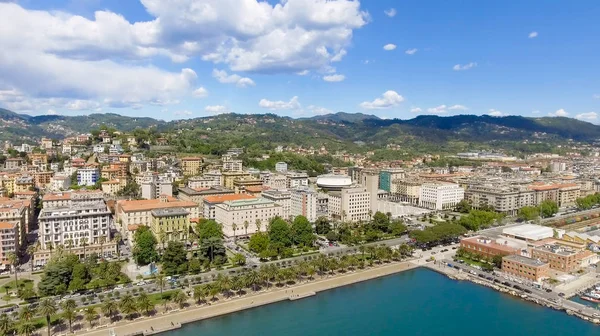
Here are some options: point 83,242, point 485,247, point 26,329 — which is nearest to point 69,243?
point 83,242

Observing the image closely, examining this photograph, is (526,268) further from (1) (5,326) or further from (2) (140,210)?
(2) (140,210)

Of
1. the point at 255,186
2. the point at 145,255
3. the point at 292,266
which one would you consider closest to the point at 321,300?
the point at 292,266

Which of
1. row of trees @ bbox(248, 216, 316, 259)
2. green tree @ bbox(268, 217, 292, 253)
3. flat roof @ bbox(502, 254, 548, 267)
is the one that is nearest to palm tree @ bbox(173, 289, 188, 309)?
row of trees @ bbox(248, 216, 316, 259)

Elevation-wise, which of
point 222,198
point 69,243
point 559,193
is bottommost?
Answer: point 69,243

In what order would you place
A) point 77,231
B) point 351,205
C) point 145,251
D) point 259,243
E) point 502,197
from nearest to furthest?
point 145,251 → point 77,231 → point 259,243 → point 351,205 → point 502,197

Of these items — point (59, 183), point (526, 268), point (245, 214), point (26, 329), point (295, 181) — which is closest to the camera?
point (26, 329)

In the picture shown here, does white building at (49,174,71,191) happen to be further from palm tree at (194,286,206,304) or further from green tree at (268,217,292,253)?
palm tree at (194,286,206,304)

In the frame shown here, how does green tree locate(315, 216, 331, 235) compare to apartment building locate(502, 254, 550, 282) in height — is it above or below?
above
